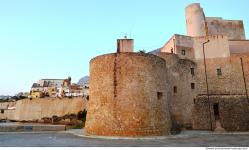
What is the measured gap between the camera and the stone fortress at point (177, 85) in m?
16.5

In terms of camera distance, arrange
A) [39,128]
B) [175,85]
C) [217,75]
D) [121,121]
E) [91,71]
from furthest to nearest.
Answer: [217,75] → [175,85] → [39,128] → [91,71] → [121,121]

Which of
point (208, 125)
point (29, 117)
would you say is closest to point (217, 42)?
point (208, 125)

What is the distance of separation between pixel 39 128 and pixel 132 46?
11665 millimetres

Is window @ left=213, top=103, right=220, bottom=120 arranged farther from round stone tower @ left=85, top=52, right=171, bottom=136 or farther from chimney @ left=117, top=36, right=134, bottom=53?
chimney @ left=117, top=36, right=134, bottom=53

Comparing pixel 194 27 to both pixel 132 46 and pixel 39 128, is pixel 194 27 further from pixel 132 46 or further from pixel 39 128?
pixel 39 128

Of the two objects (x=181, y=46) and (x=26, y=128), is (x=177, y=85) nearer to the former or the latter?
(x=181, y=46)

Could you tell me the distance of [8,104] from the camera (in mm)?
44812

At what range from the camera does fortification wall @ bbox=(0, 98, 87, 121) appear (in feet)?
100

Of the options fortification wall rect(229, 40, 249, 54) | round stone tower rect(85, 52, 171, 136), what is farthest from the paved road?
fortification wall rect(229, 40, 249, 54)

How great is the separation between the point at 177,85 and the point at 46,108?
19146 mm

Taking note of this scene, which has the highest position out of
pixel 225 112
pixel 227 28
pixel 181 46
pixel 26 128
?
pixel 227 28

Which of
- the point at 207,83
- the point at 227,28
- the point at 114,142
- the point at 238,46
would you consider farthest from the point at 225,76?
the point at 114,142

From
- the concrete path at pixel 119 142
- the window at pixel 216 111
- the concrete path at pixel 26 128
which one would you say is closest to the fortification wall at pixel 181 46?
the window at pixel 216 111

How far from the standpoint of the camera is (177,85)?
2252 centimetres
